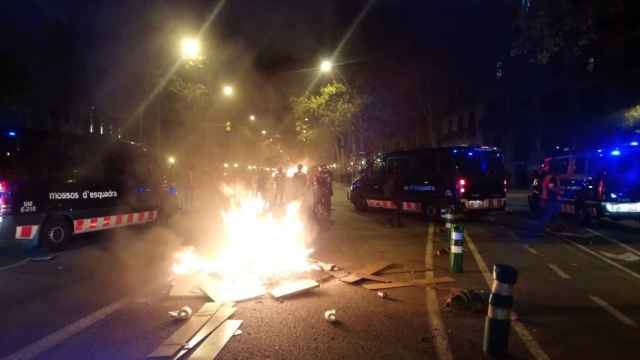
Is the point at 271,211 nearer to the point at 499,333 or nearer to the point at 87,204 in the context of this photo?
the point at 87,204

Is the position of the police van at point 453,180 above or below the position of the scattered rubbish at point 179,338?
above

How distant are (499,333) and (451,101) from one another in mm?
47065

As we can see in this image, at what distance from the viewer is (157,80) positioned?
2956 cm

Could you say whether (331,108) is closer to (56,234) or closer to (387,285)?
(56,234)

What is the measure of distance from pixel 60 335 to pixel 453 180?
1311 cm

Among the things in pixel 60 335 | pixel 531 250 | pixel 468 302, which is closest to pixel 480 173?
pixel 531 250

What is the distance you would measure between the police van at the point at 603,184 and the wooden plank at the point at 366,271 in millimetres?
9275

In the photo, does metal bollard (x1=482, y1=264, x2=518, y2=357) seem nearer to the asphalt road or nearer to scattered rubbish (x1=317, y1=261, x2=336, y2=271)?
the asphalt road

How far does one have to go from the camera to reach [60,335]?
5.71 metres

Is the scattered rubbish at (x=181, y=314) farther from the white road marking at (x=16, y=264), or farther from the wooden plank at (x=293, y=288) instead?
the white road marking at (x=16, y=264)

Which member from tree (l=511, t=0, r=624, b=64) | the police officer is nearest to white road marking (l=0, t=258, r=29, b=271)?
tree (l=511, t=0, r=624, b=64)

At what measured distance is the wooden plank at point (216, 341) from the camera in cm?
515

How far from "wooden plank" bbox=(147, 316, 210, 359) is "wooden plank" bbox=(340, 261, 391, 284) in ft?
8.91

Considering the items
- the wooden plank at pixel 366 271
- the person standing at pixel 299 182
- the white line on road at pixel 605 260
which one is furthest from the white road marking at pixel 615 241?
the person standing at pixel 299 182
